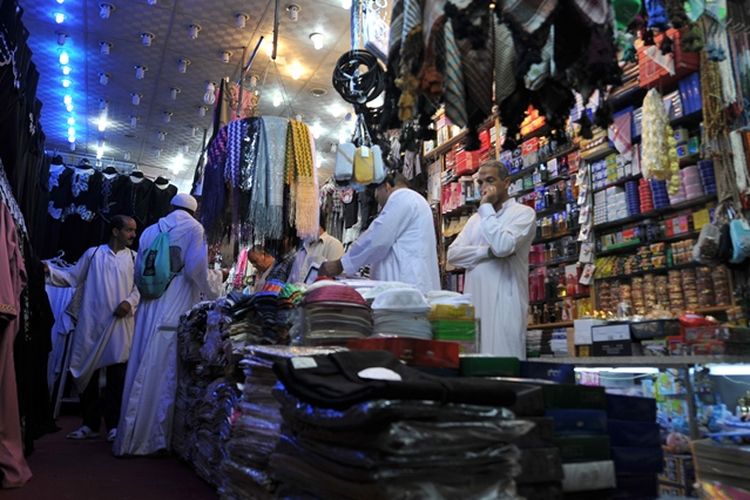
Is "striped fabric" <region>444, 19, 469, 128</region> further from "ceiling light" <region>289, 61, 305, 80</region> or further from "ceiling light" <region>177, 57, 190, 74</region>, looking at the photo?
"ceiling light" <region>177, 57, 190, 74</region>

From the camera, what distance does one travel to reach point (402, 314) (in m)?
1.82

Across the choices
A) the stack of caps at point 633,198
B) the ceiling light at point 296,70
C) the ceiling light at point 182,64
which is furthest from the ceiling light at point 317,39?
the stack of caps at point 633,198

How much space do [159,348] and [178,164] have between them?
24.3 feet

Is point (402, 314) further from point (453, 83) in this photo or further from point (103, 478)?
point (103, 478)

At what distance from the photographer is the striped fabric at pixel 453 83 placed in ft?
6.16

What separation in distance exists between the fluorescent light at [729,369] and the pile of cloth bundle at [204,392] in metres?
2.01

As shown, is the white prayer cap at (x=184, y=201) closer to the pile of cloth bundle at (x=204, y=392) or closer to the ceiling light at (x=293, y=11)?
the pile of cloth bundle at (x=204, y=392)

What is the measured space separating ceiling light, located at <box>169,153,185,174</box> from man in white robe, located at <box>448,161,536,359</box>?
8039 millimetres

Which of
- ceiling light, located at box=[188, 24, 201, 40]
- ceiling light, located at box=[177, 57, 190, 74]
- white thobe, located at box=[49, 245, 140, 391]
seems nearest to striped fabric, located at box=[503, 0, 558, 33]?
white thobe, located at box=[49, 245, 140, 391]

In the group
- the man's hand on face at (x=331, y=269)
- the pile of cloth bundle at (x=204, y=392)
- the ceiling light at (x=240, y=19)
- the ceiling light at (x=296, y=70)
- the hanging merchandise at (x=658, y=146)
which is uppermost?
the ceiling light at (x=240, y=19)

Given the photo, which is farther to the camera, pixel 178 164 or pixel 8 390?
pixel 178 164

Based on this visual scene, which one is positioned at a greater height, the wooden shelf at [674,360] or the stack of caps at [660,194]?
the stack of caps at [660,194]

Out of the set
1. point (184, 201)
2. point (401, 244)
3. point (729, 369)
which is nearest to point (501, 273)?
point (401, 244)

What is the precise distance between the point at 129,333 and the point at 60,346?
2.11m
